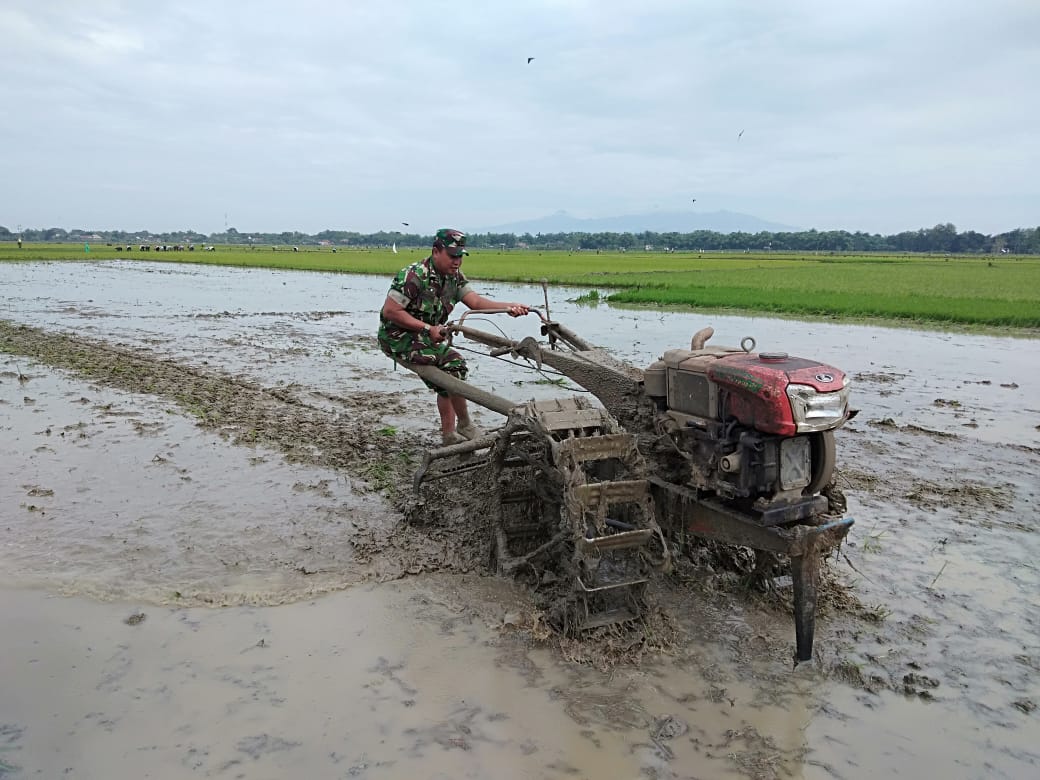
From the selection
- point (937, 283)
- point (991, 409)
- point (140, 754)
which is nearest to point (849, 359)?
point (991, 409)

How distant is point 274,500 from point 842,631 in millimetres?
3712

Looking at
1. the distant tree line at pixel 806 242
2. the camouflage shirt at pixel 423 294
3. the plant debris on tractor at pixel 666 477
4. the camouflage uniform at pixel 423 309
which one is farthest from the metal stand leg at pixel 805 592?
the distant tree line at pixel 806 242

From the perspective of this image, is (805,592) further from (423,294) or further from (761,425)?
(423,294)

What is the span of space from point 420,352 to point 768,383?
292 cm

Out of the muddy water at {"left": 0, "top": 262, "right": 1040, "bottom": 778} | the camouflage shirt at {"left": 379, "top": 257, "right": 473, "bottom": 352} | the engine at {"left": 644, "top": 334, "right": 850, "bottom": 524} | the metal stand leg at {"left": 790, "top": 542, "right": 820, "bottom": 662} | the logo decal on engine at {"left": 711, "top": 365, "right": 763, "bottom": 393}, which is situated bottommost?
the muddy water at {"left": 0, "top": 262, "right": 1040, "bottom": 778}

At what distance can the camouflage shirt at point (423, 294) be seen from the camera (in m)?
5.09

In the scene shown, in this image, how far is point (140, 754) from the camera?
2.66 metres

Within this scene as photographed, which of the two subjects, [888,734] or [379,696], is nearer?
[888,734]

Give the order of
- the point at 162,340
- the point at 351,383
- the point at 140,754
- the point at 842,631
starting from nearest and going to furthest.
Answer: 1. the point at 140,754
2. the point at 842,631
3. the point at 351,383
4. the point at 162,340

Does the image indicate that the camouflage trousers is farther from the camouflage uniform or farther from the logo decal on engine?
the logo decal on engine

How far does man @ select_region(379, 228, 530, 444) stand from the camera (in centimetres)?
496

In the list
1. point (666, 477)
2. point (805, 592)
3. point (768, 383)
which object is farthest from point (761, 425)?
point (666, 477)

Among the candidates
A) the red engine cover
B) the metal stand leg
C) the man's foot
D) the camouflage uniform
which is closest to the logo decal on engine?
the red engine cover

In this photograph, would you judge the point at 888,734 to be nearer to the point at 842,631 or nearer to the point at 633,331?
the point at 842,631
